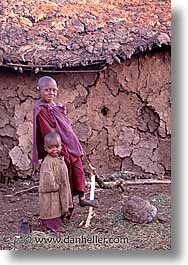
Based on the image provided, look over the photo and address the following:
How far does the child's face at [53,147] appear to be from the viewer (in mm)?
2281

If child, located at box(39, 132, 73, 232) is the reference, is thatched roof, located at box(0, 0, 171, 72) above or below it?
above

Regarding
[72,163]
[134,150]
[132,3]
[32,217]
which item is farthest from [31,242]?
[132,3]

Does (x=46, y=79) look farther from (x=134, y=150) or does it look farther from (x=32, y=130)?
(x=134, y=150)

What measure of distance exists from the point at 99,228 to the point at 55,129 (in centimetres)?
32

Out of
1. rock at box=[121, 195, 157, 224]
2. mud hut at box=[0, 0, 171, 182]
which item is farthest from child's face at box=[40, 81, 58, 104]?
rock at box=[121, 195, 157, 224]

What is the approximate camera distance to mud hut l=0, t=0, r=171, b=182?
2.45m

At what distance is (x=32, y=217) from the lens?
2375 mm

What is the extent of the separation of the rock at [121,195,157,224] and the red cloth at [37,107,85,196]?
0.48 ft

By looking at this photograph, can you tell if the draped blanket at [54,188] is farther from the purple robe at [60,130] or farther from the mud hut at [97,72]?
the mud hut at [97,72]

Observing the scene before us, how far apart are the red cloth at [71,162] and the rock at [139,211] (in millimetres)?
145

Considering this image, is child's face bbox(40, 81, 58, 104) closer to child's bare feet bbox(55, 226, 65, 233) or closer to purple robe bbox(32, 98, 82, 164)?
purple robe bbox(32, 98, 82, 164)

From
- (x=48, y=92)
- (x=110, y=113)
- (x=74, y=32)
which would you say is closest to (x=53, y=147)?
(x=48, y=92)

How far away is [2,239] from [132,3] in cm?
81

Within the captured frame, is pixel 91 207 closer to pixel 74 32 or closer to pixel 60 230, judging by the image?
pixel 60 230
